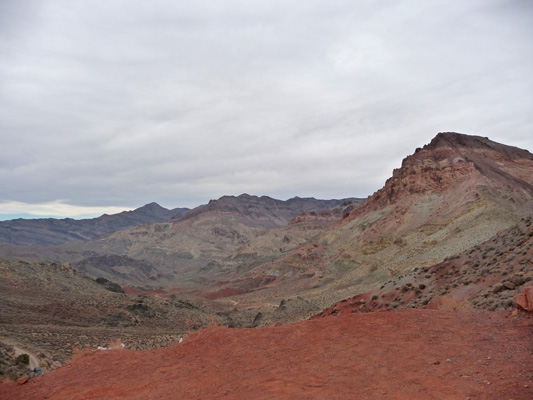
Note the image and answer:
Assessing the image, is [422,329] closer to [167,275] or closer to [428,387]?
[428,387]

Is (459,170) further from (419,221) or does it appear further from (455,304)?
(455,304)

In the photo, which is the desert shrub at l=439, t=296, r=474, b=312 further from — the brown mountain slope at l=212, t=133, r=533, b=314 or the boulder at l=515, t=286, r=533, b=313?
the brown mountain slope at l=212, t=133, r=533, b=314

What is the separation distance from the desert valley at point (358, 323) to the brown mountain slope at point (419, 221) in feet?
0.88

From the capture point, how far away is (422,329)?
9820mm

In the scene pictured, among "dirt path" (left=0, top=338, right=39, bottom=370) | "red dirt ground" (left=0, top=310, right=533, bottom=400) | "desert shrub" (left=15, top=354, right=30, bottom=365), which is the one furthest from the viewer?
"dirt path" (left=0, top=338, right=39, bottom=370)

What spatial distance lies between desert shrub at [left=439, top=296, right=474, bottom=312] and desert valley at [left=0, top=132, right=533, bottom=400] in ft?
0.34

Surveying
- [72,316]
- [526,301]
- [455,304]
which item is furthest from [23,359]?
[526,301]

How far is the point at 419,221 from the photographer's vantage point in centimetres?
4488

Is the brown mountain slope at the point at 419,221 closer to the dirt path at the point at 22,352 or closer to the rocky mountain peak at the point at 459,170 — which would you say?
the rocky mountain peak at the point at 459,170

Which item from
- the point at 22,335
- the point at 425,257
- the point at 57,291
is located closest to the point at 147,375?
the point at 22,335

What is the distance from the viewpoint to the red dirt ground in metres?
6.59

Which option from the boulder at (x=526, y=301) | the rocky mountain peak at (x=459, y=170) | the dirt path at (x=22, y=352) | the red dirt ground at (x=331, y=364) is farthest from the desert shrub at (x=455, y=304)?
the rocky mountain peak at (x=459, y=170)

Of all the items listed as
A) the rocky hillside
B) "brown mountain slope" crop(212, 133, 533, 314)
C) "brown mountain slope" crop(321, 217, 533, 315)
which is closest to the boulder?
"brown mountain slope" crop(321, 217, 533, 315)

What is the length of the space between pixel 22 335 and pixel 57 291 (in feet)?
67.4
